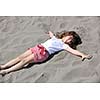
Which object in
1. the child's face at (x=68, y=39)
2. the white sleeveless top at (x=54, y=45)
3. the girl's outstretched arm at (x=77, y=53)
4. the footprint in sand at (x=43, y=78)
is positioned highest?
the child's face at (x=68, y=39)

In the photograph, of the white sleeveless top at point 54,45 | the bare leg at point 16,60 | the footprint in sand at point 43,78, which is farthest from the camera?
the white sleeveless top at point 54,45

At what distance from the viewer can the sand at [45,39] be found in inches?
89.3

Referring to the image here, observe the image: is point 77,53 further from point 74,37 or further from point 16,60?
point 16,60

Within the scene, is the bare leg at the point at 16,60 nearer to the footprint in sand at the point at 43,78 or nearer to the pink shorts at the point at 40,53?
the pink shorts at the point at 40,53

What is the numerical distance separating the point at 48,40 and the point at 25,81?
43 cm

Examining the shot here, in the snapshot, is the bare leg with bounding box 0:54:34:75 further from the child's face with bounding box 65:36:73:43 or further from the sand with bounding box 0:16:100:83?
the child's face with bounding box 65:36:73:43

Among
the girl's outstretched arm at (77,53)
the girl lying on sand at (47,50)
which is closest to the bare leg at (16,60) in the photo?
the girl lying on sand at (47,50)

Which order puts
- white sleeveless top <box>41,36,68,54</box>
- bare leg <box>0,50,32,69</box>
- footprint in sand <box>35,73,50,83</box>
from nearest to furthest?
1. footprint in sand <box>35,73,50,83</box>
2. bare leg <box>0,50,32,69</box>
3. white sleeveless top <box>41,36,68,54</box>

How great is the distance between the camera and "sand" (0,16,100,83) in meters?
2.27

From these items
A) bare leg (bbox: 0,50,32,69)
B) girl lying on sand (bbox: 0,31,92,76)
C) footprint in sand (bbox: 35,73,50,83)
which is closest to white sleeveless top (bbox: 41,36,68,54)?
girl lying on sand (bbox: 0,31,92,76)

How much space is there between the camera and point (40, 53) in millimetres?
2449

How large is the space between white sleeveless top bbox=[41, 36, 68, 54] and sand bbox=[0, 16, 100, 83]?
49mm

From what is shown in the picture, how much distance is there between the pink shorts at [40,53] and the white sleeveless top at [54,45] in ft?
0.10
